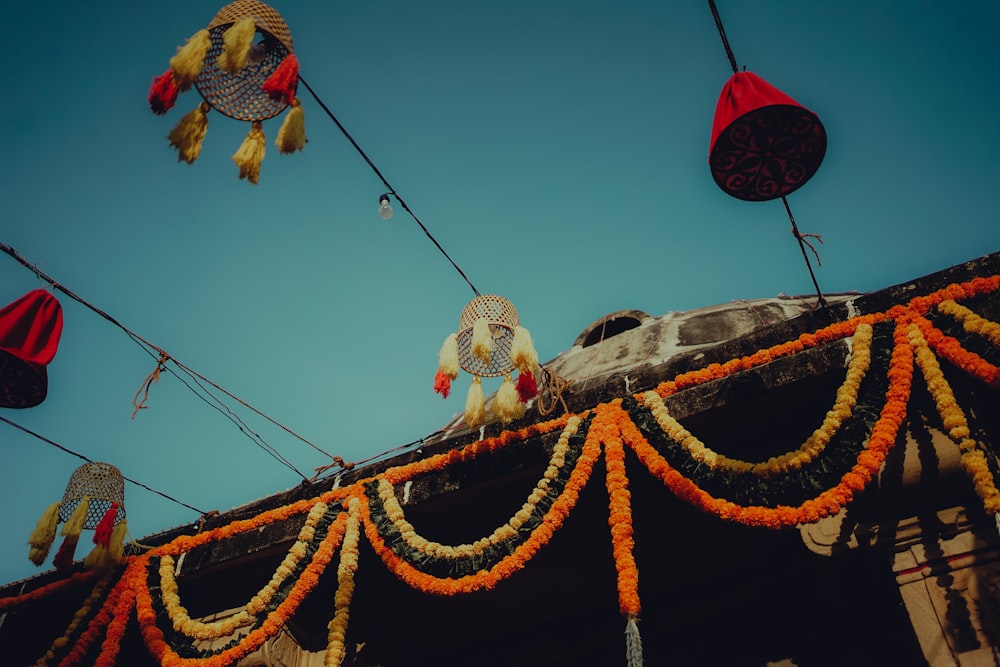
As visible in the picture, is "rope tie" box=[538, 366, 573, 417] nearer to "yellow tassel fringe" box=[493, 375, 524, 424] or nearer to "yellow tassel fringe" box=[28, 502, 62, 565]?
Result: "yellow tassel fringe" box=[493, 375, 524, 424]

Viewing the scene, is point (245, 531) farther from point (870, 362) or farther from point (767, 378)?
point (870, 362)

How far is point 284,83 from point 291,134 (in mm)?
363

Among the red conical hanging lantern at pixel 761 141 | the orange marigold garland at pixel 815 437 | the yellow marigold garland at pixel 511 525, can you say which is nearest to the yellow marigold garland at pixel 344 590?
the yellow marigold garland at pixel 511 525

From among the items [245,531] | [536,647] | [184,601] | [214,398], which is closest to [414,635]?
[536,647]

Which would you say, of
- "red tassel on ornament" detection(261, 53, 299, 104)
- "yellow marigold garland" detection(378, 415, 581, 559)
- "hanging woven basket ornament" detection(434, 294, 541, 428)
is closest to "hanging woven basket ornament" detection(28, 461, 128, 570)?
"yellow marigold garland" detection(378, 415, 581, 559)

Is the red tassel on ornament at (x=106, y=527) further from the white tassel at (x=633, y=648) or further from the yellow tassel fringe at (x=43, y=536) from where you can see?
the white tassel at (x=633, y=648)

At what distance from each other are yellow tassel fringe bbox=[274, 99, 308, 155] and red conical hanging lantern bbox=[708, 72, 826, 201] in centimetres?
317

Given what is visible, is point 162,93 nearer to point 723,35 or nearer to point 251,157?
point 251,157

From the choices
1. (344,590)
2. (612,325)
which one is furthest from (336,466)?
(612,325)

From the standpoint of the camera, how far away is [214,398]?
900cm

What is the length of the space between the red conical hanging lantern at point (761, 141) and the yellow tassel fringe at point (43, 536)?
784 cm

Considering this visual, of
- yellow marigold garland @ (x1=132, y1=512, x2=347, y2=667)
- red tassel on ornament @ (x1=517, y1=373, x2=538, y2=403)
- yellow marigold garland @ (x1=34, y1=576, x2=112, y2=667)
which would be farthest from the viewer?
yellow marigold garland @ (x1=34, y1=576, x2=112, y2=667)

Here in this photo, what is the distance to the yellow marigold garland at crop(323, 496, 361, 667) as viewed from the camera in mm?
5672

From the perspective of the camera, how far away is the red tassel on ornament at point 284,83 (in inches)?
186
